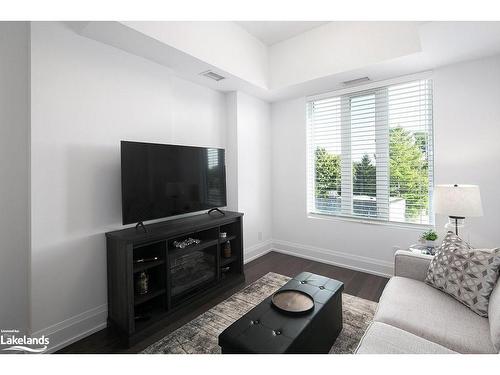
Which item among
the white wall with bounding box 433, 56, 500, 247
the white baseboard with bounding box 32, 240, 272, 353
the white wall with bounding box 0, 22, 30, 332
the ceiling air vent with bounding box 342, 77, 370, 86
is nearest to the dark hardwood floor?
the white baseboard with bounding box 32, 240, 272, 353

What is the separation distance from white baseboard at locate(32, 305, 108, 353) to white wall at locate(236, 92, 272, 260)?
2009mm

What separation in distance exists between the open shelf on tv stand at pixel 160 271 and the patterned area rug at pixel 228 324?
0.17m

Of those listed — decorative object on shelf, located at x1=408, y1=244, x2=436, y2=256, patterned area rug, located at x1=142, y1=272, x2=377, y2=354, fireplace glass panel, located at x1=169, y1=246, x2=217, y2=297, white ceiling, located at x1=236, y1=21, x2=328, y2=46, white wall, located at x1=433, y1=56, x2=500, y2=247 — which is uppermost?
white ceiling, located at x1=236, y1=21, x2=328, y2=46

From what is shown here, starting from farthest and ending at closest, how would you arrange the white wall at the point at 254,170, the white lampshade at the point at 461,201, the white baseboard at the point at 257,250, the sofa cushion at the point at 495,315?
the white baseboard at the point at 257,250
the white wall at the point at 254,170
the white lampshade at the point at 461,201
the sofa cushion at the point at 495,315

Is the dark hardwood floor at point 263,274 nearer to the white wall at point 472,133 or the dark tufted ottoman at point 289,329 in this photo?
the dark tufted ottoman at point 289,329

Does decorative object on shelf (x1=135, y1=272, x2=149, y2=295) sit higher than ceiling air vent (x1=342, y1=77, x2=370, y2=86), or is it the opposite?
ceiling air vent (x1=342, y1=77, x2=370, y2=86)

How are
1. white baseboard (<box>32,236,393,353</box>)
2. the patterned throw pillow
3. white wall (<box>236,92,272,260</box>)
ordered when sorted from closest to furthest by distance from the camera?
1. the patterned throw pillow
2. white baseboard (<box>32,236,393,353</box>)
3. white wall (<box>236,92,272,260</box>)

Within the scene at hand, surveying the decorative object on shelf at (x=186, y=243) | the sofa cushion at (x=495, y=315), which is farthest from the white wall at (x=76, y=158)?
the sofa cushion at (x=495, y=315)

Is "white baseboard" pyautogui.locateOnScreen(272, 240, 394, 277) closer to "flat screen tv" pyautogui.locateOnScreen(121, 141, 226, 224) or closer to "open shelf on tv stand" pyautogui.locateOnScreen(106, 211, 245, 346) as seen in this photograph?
"open shelf on tv stand" pyautogui.locateOnScreen(106, 211, 245, 346)

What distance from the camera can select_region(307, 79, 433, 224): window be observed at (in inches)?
116

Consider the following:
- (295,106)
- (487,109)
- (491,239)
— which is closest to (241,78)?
(295,106)

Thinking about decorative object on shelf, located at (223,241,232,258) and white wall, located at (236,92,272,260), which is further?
white wall, located at (236,92,272,260)

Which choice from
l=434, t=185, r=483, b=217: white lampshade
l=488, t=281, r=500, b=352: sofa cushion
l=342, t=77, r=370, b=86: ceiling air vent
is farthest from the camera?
l=342, t=77, r=370, b=86: ceiling air vent

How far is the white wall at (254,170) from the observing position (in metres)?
3.58
